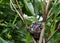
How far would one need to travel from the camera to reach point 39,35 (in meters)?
0.47

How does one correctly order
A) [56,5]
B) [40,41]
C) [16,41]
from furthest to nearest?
1. [16,41]
2. [56,5]
3. [40,41]

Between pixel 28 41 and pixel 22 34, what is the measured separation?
9 cm

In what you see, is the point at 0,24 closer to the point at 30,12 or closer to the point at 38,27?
the point at 30,12

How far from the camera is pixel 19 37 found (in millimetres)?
657

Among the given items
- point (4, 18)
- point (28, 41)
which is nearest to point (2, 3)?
point (4, 18)

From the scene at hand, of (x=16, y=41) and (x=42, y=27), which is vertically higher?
(x=42, y=27)

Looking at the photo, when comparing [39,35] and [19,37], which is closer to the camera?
[39,35]

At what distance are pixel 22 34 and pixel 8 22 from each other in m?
0.07

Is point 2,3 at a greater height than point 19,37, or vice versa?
point 2,3

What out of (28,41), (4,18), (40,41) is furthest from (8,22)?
(40,41)

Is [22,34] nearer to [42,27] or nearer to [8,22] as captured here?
[8,22]

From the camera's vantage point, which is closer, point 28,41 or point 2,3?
point 28,41

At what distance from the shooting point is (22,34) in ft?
2.16

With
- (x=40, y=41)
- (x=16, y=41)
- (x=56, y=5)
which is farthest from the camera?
(x=16, y=41)
